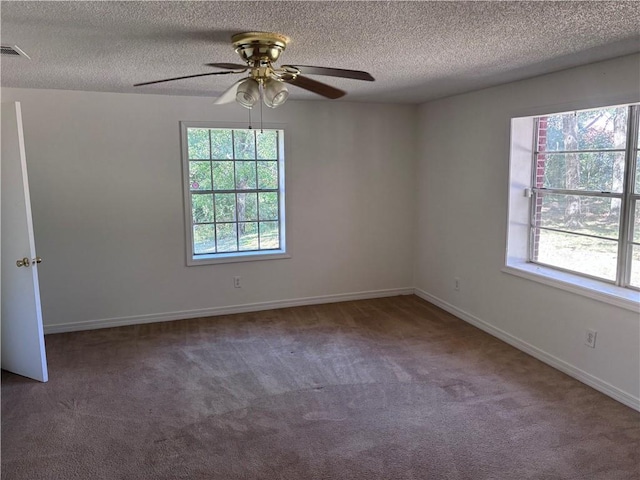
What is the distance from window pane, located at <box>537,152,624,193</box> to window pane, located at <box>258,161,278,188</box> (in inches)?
99.9

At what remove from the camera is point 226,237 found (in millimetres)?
4859

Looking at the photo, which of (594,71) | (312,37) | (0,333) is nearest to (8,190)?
(0,333)

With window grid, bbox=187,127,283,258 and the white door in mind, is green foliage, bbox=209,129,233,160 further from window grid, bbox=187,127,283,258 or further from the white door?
the white door

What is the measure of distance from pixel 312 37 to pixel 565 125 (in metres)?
→ 2.30

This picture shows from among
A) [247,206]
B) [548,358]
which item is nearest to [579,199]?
[548,358]

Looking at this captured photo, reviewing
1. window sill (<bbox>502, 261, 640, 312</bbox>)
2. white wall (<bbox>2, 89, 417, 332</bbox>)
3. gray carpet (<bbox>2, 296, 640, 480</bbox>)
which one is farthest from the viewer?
white wall (<bbox>2, 89, 417, 332</bbox>)

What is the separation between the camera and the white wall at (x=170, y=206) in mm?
4125

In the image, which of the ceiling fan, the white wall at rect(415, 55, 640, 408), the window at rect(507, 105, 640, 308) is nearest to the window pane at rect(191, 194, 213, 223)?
the white wall at rect(415, 55, 640, 408)

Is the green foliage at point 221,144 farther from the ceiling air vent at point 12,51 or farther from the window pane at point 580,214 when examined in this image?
the window pane at point 580,214

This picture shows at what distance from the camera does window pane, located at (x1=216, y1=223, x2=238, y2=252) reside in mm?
4824

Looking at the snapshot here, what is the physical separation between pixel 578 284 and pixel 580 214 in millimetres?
559

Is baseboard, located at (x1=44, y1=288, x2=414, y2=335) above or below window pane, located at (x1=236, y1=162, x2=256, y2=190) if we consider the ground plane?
below

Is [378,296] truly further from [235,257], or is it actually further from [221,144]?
[221,144]

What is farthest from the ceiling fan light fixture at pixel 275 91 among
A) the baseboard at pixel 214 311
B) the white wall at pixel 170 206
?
the baseboard at pixel 214 311
